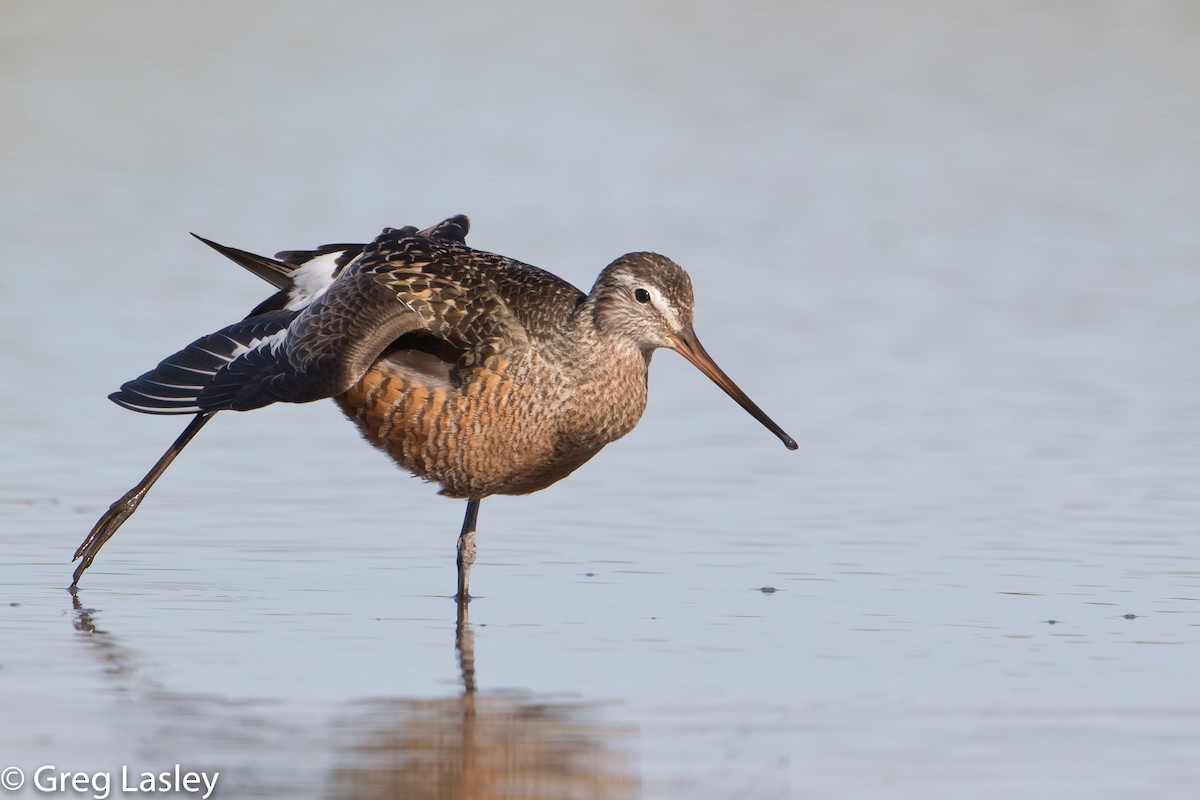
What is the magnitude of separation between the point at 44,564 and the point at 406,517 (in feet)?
5.69

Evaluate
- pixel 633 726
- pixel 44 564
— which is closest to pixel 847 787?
pixel 633 726

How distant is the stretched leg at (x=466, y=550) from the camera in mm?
8078

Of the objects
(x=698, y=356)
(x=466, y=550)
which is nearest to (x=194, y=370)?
(x=466, y=550)

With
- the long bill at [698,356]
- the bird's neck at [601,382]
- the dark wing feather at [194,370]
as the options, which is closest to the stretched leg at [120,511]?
the dark wing feather at [194,370]

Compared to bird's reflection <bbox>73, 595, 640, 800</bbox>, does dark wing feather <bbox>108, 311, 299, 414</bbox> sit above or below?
above

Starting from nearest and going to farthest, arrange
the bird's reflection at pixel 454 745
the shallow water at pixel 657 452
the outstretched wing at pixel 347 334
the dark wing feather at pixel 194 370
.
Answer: the bird's reflection at pixel 454 745 < the shallow water at pixel 657 452 < the outstretched wing at pixel 347 334 < the dark wing feather at pixel 194 370

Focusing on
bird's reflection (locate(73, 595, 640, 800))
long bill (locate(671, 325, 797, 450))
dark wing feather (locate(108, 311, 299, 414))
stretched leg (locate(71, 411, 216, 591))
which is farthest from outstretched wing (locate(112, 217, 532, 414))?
bird's reflection (locate(73, 595, 640, 800))

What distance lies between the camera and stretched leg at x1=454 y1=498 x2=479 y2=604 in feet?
26.5

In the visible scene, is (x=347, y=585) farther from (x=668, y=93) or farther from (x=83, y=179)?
(x=668, y=93)

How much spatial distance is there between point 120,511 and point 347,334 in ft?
3.93

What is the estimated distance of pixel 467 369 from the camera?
8156mm

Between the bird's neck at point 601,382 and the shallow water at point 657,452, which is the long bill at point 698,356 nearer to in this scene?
the bird's neck at point 601,382

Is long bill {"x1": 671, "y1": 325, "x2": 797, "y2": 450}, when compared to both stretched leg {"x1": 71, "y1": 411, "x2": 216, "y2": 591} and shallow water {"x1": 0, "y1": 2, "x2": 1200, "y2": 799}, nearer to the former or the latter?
shallow water {"x1": 0, "y1": 2, "x2": 1200, "y2": 799}

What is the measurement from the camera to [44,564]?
27.5 feet
